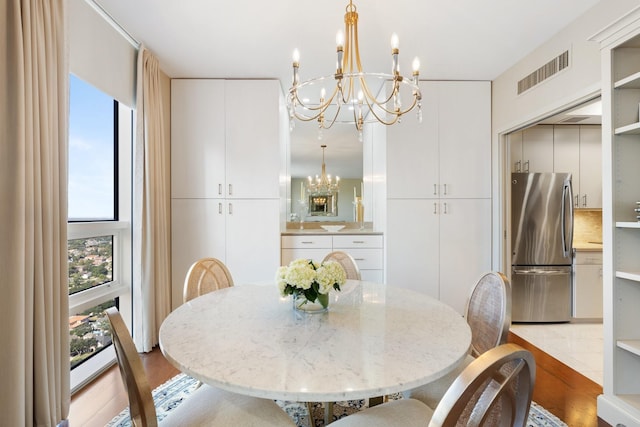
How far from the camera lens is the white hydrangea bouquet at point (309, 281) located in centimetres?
131

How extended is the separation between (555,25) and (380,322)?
8.43 ft

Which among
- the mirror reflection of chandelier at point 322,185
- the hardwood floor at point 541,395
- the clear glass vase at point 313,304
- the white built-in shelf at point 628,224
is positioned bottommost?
the hardwood floor at point 541,395

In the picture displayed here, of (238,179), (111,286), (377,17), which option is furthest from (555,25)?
(111,286)

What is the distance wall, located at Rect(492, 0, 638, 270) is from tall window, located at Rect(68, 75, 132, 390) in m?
3.40

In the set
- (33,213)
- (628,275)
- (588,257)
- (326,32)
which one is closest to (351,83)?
(326,32)

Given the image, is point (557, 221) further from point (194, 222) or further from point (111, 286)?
point (111, 286)

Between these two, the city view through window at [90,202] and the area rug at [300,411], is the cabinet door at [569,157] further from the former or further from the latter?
the city view through window at [90,202]

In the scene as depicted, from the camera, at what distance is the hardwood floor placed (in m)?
1.85

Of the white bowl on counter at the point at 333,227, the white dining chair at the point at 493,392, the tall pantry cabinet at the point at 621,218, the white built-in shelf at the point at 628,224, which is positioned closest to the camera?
the white dining chair at the point at 493,392

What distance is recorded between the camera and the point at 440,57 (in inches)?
114

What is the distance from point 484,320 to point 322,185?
2.84 meters

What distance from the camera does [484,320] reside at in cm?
156

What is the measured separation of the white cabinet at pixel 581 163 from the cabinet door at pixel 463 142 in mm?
967

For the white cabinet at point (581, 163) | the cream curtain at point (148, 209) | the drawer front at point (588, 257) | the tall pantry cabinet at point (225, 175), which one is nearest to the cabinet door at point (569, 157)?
the white cabinet at point (581, 163)
